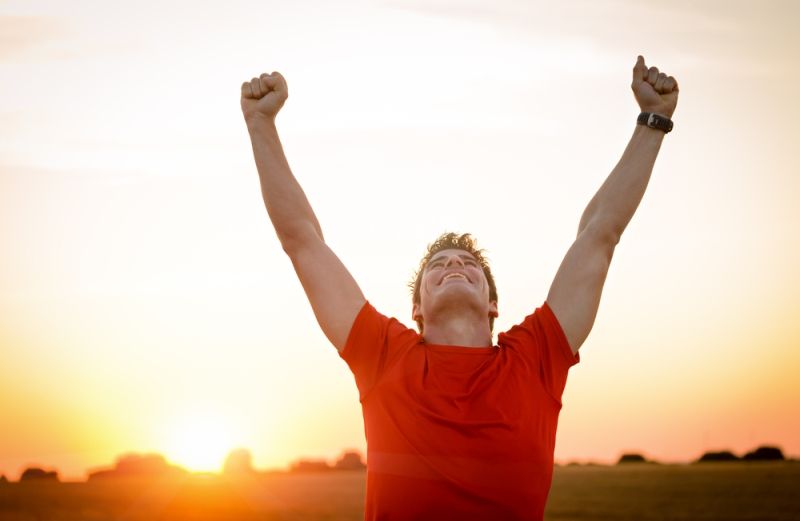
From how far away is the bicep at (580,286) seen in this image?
4.32 meters

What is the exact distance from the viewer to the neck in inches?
174

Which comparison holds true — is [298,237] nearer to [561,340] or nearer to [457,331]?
[457,331]

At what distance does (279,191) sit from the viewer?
443cm

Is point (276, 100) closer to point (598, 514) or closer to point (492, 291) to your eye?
point (492, 291)

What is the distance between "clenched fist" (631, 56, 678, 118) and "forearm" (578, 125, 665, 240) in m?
0.15

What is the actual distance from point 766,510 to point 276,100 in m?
20.6

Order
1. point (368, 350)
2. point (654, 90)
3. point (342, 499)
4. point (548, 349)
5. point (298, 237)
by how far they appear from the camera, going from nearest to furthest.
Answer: point (368, 350)
point (548, 349)
point (298, 237)
point (654, 90)
point (342, 499)

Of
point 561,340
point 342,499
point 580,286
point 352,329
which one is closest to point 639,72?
point 580,286

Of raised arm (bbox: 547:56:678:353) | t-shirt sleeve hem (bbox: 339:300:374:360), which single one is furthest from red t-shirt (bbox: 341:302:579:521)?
raised arm (bbox: 547:56:678:353)

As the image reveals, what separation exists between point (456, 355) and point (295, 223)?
3.09 feet

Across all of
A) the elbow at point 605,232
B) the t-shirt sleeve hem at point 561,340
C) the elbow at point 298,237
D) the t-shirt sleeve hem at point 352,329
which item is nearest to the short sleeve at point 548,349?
the t-shirt sleeve hem at point 561,340

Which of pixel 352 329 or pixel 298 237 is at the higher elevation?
pixel 298 237

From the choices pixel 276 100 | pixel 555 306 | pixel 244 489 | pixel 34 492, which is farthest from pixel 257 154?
pixel 244 489

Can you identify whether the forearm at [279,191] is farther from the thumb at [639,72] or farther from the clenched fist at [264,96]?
the thumb at [639,72]
